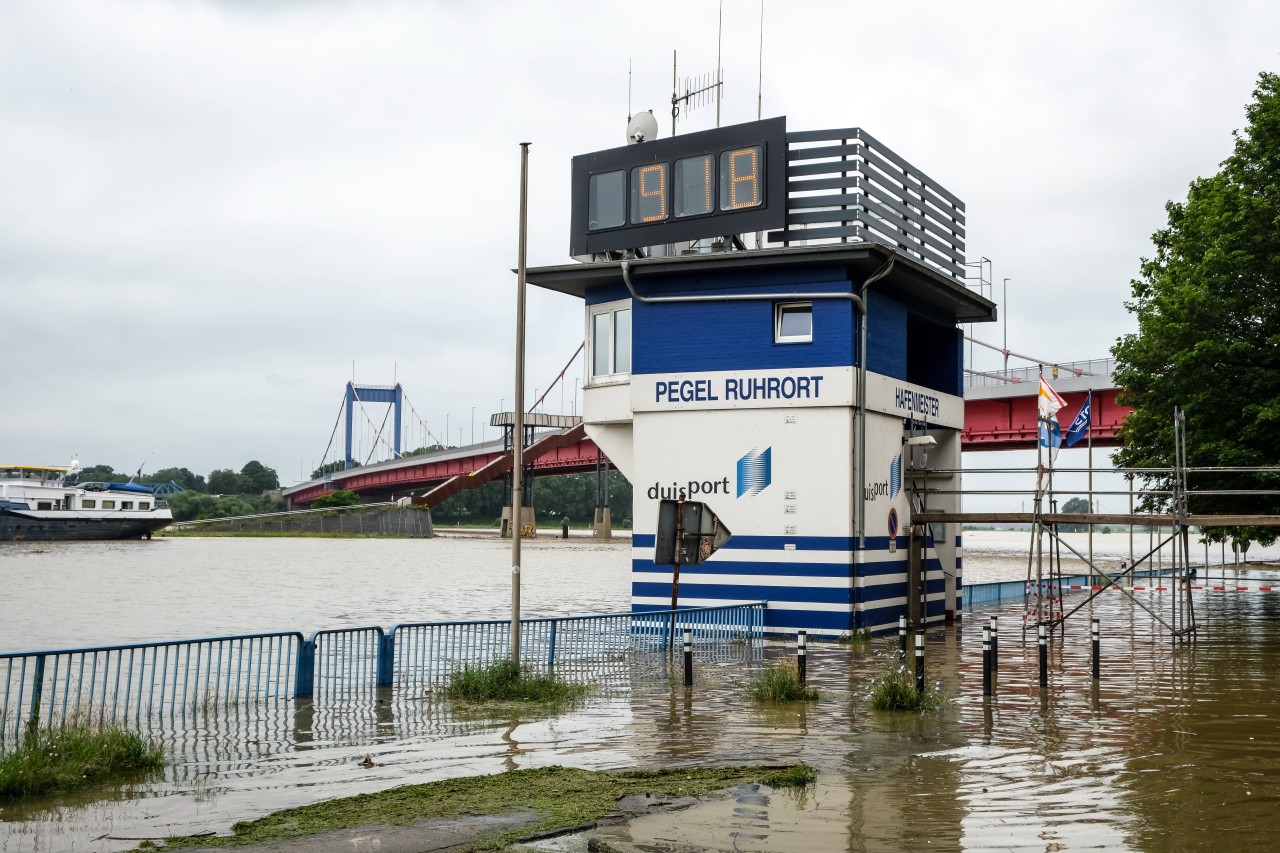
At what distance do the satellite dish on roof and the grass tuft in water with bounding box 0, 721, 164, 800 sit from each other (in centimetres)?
1816

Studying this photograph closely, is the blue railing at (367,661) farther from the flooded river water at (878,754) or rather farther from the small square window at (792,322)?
the small square window at (792,322)

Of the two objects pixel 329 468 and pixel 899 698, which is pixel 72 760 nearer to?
pixel 899 698

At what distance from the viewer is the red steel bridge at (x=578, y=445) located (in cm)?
5825

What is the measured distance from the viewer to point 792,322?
992 inches

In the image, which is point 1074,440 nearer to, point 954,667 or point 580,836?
point 954,667

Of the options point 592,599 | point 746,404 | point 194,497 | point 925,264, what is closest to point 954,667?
point 746,404

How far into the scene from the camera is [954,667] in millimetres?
21203

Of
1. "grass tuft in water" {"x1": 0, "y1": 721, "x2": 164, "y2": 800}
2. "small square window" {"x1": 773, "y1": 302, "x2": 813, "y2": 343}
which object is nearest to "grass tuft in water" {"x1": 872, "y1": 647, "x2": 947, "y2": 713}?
"grass tuft in water" {"x1": 0, "y1": 721, "x2": 164, "y2": 800}

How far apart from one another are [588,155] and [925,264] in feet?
25.3

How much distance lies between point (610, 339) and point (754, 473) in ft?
15.2

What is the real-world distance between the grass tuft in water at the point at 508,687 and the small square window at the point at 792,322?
1006 centimetres

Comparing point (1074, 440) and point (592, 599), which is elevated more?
point (1074, 440)

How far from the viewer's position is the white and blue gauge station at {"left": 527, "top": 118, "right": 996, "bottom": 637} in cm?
2453

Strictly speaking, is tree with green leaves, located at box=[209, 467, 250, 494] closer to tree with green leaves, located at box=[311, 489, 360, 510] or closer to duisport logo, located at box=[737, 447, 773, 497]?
tree with green leaves, located at box=[311, 489, 360, 510]
